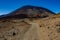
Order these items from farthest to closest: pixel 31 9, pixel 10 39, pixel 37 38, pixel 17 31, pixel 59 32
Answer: pixel 31 9
pixel 59 32
pixel 17 31
pixel 37 38
pixel 10 39

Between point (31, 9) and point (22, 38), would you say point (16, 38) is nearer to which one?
point (22, 38)

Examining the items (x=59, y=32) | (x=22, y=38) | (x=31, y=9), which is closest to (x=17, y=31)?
(x=22, y=38)

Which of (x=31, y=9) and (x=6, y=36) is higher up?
(x=31, y=9)

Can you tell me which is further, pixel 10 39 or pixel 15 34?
pixel 15 34

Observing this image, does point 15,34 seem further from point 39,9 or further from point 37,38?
point 39,9

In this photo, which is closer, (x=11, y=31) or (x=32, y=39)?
(x=32, y=39)

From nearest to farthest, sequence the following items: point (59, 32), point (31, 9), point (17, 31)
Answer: point (17, 31) → point (59, 32) → point (31, 9)

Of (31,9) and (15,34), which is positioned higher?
(31,9)

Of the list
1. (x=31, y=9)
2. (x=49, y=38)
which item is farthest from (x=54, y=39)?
(x=31, y=9)

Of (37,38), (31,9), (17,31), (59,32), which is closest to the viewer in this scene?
(37,38)
